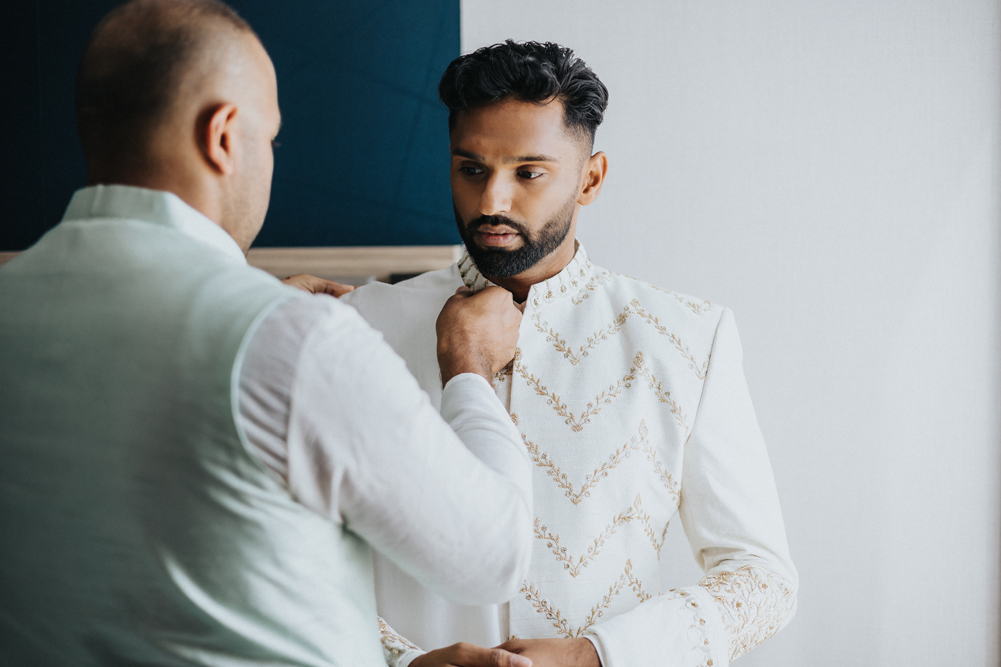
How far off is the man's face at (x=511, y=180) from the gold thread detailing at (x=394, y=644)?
607 mm

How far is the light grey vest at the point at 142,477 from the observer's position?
578 mm

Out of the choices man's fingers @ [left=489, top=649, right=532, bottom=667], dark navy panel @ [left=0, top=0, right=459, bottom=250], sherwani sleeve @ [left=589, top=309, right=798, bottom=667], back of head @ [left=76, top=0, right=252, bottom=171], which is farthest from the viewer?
dark navy panel @ [left=0, top=0, right=459, bottom=250]

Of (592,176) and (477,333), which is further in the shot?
(592,176)

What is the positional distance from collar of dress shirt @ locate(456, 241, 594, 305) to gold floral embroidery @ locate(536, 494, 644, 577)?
382 mm

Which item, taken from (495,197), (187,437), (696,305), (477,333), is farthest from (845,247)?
(187,437)

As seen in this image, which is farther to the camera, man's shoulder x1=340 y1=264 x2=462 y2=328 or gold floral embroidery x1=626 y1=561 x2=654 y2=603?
man's shoulder x1=340 y1=264 x2=462 y2=328

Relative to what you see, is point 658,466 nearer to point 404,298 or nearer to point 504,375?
point 504,375

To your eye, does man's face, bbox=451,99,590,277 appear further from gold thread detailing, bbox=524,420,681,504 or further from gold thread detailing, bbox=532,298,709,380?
gold thread detailing, bbox=524,420,681,504

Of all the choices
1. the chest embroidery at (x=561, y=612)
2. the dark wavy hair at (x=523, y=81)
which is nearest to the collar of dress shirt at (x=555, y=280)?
the dark wavy hair at (x=523, y=81)

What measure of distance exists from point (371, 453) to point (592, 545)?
1.98 ft

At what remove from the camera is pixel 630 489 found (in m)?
1.13

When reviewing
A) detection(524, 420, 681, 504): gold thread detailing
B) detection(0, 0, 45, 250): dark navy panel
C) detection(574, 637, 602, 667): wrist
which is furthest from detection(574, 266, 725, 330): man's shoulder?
detection(0, 0, 45, 250): dark navy panel

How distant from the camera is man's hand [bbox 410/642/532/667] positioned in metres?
0.88

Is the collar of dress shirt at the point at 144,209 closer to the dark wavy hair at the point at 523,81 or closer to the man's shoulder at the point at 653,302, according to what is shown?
the dark wavy hair at the point at 523,81
